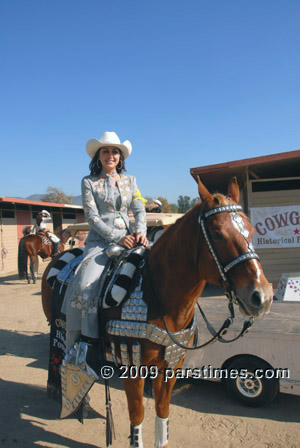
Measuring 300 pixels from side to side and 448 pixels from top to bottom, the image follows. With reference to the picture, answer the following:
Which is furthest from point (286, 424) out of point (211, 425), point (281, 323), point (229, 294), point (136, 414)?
point (229, 294)

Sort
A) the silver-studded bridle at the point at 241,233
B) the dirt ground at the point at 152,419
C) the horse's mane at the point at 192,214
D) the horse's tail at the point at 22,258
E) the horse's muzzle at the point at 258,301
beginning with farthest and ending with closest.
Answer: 1. the horse's tail at the point at 22,258
2. the dirt ground at the point at 152,419
3. the horse's mane at the point at 192,214
4. the silver-studded bridle at the point at 241,233
5. the horse's muzzle at the point at 258,301

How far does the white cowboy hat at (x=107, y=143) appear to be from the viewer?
9.03 feet

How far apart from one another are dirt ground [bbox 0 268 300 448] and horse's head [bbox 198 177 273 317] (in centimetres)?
214

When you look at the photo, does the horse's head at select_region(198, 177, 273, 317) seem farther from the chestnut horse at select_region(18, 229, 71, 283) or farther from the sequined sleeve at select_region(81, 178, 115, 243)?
the chestnut horse at select_region(18, 229, 71, 283)

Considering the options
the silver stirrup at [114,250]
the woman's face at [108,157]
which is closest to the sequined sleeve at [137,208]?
the woman's face at [108,157]

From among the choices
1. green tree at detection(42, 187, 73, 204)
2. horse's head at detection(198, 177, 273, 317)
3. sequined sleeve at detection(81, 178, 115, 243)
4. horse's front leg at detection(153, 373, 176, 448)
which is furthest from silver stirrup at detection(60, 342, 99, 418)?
green tree at detection(42, 187, 73, 204)

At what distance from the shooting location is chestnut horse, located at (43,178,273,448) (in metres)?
1.60

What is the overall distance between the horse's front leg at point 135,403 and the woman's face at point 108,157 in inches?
74.8

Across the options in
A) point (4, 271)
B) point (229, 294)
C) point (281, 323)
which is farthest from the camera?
point (4, 271)

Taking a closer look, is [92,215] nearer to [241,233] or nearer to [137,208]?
[137,208]

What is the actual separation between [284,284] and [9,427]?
4.68 m

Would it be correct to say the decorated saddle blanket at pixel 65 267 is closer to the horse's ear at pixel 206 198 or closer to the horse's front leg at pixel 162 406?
the horse's front leg at pixel 162 406

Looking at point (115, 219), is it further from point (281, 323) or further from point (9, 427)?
point (9, 427)

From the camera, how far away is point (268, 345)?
324 cm
